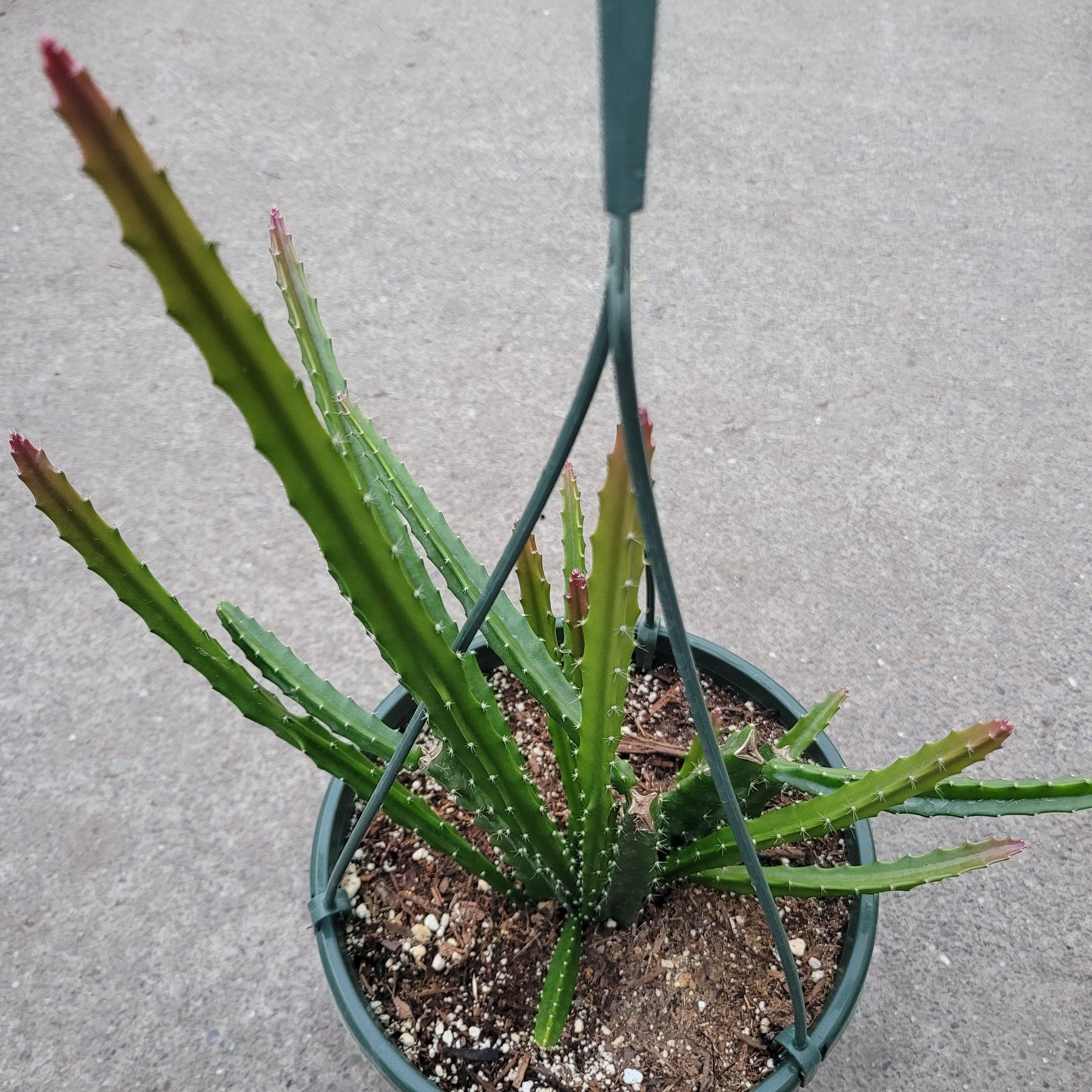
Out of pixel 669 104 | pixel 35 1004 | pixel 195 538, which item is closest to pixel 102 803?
pixel 35 1004

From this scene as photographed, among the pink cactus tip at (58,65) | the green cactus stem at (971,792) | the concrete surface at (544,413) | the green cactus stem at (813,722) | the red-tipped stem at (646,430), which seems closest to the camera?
the pink cactus tip at (58,65)

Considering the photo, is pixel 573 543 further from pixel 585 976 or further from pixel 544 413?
pixel 544 413

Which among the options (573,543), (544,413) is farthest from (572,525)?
(544,413)

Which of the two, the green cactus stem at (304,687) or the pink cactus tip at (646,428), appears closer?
the pink cactus tip at (646,428)

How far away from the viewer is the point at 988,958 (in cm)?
90

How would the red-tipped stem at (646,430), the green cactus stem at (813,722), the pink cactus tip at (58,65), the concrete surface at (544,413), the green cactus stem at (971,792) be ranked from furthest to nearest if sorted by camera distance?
the concrete surface at (544,413)
the green cactus stem at (813,722)
the green cactus stem at (971,792)
the red-tipped stem at (646,430)
the pink cactus tip at (58,65)

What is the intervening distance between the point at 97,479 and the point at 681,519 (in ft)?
2.79

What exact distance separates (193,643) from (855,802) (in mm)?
399

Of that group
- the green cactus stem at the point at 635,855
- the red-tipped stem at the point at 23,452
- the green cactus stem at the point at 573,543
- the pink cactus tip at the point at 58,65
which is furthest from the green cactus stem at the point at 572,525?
the pink cactus tip at the point at 58,65

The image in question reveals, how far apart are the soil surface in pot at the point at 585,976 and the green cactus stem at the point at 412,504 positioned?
0.24 m

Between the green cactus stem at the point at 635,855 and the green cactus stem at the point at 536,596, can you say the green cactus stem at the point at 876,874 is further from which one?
the green cactus stem at the point at 536,596

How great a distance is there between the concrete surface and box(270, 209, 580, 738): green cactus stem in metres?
0.52

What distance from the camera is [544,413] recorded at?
1.36 meters

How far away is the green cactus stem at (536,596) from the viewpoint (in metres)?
0.65
